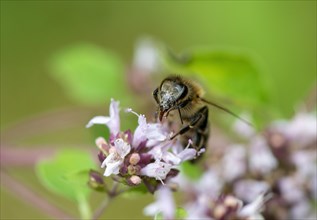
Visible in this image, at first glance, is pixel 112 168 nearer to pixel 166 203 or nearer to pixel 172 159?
pixel 172 159

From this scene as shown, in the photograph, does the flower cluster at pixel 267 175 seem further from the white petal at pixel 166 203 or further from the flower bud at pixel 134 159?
the flower bud at pixel 134 159

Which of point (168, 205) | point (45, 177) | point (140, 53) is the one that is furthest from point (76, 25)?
point (168, 205)

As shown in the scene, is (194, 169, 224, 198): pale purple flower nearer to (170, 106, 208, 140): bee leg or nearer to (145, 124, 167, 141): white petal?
(170, 106, 208, 140): bee leg

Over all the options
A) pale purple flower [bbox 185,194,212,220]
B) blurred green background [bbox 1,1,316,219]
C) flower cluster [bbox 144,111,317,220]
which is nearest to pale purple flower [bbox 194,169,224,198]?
flower cluster [bbox 144,111,317,220]

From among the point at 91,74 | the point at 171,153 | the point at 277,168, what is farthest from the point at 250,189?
the point at 91,74

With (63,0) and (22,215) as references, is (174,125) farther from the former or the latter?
(63,0)

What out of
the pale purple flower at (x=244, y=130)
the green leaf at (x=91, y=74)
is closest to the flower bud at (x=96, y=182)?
the pale purple flower at (x=244, y=130)
